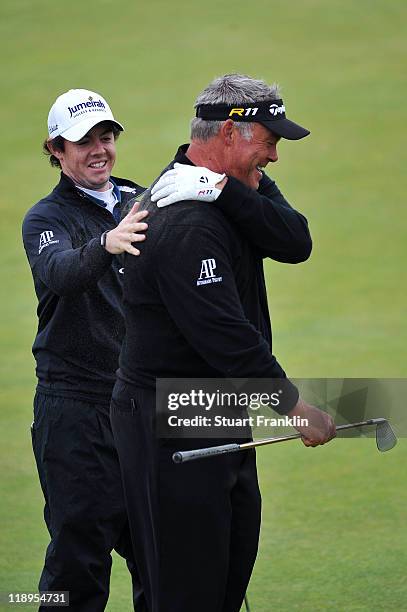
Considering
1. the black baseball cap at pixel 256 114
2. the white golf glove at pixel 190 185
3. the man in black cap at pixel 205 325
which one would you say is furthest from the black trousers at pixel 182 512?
the black baseball cap at pixel 256 114

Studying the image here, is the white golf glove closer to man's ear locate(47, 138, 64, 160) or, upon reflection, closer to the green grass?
man's ear locate(47, 138, 64, 160)

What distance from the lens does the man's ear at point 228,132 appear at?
3615 millimetres

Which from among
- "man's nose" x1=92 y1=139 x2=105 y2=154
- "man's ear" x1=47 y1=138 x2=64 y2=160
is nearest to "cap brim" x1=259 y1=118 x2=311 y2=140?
"man's nose" x1=92 y1=139 x2=105 y2=154

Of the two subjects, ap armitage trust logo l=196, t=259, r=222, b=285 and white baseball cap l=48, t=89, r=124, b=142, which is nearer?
ap armitage trust logo l=196, t=259, r=222, b=285

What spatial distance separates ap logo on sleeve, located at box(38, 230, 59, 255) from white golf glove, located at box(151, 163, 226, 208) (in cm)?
76

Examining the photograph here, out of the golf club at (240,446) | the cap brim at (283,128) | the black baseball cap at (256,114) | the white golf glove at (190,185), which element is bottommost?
the golf club at (240,446)

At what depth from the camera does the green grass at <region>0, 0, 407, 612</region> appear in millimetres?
5488

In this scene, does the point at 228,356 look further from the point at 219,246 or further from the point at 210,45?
the point at 210,45

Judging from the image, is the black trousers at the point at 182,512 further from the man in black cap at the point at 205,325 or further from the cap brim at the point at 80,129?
the cap brim at the point at 80,129

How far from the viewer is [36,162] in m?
11.6

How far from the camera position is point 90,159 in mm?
4531

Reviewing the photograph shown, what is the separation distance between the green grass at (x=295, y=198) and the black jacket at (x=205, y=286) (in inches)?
63.0

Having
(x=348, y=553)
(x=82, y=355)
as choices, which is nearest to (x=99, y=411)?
(x=82, y=355)

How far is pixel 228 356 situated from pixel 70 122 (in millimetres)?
1326
